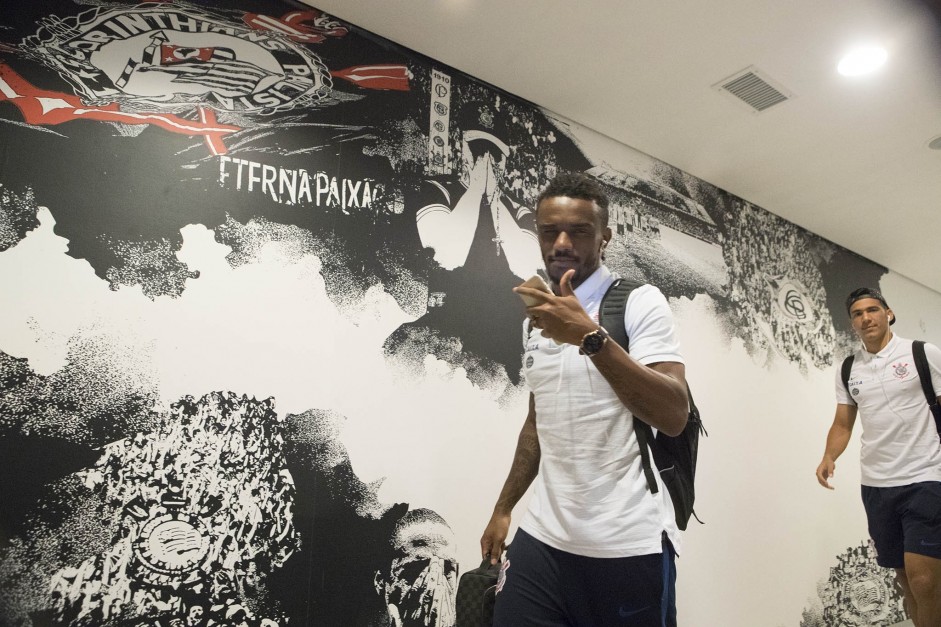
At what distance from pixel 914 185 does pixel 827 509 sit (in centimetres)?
232

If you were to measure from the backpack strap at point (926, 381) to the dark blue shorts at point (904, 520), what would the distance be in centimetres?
31

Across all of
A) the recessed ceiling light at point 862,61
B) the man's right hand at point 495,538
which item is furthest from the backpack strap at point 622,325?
the recessed ceiling light at point 862,61

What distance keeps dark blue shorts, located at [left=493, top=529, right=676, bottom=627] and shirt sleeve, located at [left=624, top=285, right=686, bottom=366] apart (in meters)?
0.37

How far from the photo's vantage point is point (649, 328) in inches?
53.8

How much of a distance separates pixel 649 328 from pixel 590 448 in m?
0.28

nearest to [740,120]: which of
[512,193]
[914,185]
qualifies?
[512,193]

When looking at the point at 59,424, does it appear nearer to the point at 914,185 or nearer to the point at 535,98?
the point at 535,98

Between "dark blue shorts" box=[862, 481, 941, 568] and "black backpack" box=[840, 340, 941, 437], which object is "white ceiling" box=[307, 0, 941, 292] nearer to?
"black backpack" box=[840, 340, 941, 437]

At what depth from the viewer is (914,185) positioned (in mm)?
4527

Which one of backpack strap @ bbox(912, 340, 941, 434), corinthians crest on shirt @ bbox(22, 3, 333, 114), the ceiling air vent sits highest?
the ceiling air vent

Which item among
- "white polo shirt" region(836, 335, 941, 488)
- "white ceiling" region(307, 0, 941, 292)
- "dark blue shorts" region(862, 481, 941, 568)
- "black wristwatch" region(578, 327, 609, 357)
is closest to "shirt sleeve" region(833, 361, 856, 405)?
"white polo shirt" region(836, 335, 941, 488)

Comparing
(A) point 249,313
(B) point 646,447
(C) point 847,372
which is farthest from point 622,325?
(C) point 847,372

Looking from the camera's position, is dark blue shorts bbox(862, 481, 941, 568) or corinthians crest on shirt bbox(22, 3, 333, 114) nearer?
corinthians crest on shirt bbox(22, 3, 333, 114)

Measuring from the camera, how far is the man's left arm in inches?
48.3
